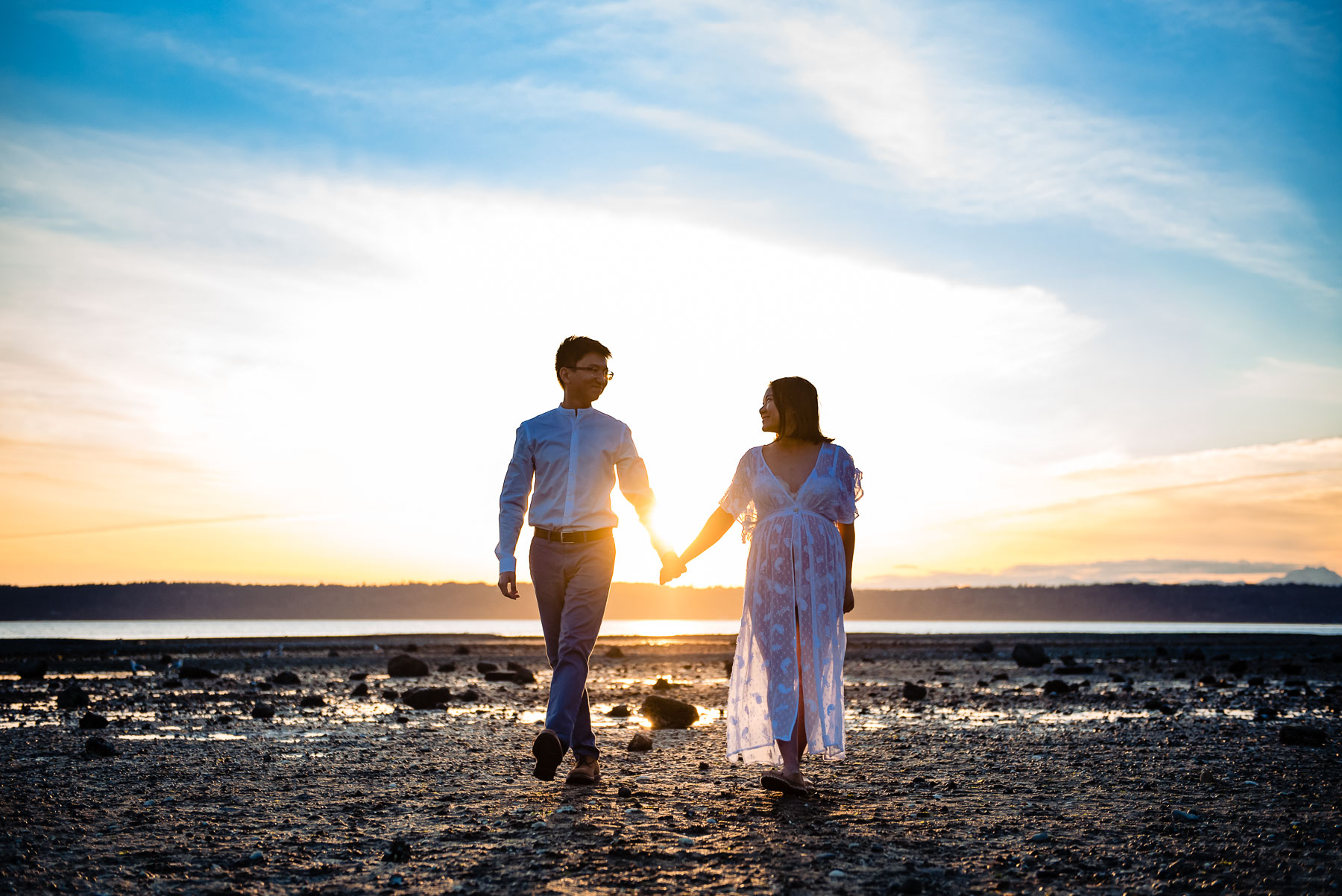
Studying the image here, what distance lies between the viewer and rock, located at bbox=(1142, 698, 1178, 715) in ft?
43.1

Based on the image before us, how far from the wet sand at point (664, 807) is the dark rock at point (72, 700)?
0.50 ft

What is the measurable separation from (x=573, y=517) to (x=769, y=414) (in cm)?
158

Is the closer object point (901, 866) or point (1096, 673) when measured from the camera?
point (901, 866)

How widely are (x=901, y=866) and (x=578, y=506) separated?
3268 mm

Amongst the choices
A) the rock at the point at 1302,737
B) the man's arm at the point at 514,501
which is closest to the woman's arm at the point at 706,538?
the man's arm at the point at 514,501

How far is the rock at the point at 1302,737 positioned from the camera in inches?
356

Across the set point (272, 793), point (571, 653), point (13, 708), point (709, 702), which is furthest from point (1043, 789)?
point (13, 708)

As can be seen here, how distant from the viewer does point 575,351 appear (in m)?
7.24

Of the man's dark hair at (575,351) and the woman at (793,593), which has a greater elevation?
the man's dark hair at (575,351)

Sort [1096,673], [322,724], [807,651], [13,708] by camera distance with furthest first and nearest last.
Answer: [1096,673] < [13,708] < [322,724] < [807,651]

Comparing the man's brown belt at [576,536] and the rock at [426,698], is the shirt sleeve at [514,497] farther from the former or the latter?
the rock at [426,698]

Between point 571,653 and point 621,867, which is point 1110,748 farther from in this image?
point 621,867

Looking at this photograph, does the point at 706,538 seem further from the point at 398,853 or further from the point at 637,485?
the point at 398,853

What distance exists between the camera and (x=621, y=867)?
4578 millimetres
